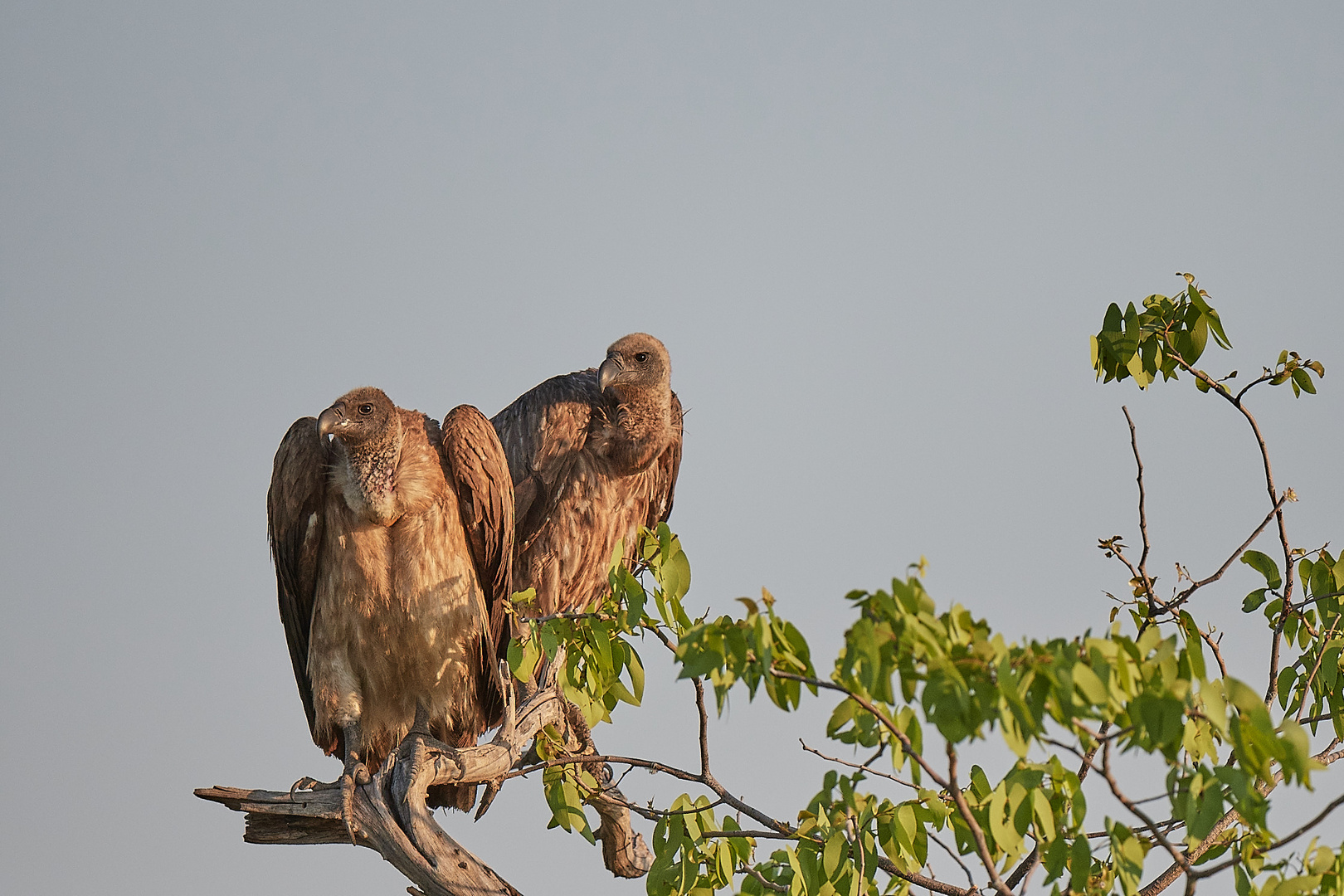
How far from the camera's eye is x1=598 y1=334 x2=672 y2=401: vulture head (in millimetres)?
6367

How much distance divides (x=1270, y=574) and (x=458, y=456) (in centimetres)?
336

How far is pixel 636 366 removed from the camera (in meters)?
6.42

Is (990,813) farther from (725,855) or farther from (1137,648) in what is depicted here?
(725,855)

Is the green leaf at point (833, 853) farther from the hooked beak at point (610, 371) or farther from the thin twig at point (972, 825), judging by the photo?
the hooked beak at point (610, 371)

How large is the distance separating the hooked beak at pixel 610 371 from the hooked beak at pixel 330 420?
1.38 m

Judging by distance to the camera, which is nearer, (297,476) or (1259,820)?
(1259,820)

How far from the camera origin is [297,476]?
5570 mm

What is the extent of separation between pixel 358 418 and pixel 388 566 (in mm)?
667

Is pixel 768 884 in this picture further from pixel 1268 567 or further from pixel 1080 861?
pixel 1268 567

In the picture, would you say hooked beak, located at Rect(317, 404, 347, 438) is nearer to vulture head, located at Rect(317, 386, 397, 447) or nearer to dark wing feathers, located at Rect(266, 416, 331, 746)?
vulture head, located at Rect(317, 386, 397, 447)

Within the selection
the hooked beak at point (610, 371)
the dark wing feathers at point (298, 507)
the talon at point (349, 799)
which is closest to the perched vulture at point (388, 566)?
the dark wing feathers at point (298, 507)

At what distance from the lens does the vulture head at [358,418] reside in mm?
5418

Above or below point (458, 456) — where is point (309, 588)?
below

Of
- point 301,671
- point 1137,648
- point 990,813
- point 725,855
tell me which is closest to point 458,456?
point 301,671
